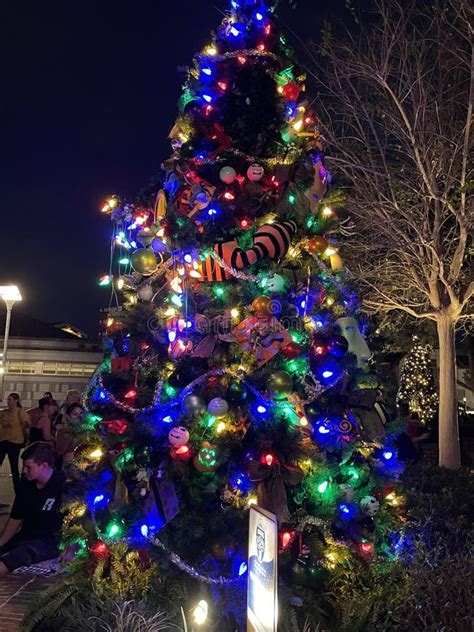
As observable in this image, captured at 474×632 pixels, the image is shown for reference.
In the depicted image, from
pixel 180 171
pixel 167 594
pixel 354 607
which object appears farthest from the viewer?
pixel 180 171

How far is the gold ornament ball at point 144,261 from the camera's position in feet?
14.1

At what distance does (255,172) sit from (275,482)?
2.30 m

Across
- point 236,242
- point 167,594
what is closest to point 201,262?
point 236,242

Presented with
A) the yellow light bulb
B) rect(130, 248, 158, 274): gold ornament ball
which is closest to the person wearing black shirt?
rect(130, 248, 158, 274): gold ornament ball

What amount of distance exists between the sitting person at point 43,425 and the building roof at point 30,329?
15.1 metres

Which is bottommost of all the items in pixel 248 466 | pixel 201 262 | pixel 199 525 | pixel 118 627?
pixel 118 627

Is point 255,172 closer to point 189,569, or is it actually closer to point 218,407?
point 218,407

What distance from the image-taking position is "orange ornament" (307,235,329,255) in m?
4.23

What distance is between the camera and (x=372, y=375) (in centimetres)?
419

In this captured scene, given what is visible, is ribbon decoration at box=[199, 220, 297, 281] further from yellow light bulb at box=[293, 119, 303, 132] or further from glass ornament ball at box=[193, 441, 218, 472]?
glass ornament ball at box=[193, 441, 218, 472]

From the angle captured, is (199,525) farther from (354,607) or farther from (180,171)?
(180,171)

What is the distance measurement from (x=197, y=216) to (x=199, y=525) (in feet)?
7.50

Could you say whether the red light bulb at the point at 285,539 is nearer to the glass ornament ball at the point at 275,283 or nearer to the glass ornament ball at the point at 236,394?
the glass ornament ball at the point at 236,394

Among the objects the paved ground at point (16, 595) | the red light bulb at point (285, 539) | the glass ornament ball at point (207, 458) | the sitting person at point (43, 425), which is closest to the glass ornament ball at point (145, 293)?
the glass ornament ball at point (207, 458)
